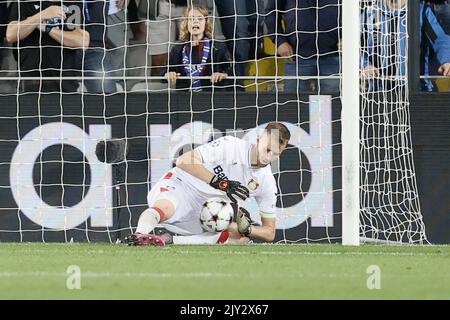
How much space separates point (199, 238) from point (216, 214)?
534mm

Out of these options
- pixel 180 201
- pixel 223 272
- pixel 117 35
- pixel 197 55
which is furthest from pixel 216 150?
pixel 223 272

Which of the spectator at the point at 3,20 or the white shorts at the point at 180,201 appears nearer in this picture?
the white shorts at the point at 180,201

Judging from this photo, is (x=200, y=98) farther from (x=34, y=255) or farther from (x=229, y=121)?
(x=34, y=255)

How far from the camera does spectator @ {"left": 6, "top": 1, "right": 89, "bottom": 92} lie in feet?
46.1

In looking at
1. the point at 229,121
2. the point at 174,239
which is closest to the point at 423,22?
the point at 229,121

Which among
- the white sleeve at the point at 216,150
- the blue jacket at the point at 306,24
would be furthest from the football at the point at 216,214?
the blue jacket at the point at 306,24

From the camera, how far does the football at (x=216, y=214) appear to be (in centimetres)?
1322

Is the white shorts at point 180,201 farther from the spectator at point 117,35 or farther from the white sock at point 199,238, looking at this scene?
the spectator at point 117,35

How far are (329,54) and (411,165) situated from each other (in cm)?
152

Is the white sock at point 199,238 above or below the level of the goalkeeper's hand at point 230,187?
below

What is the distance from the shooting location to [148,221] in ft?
40.5

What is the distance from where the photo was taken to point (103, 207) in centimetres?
1405

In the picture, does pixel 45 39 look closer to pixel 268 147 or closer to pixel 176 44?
pixel 176 44

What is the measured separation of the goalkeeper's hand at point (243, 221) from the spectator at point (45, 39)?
7.76 feet
